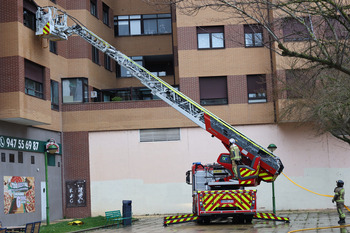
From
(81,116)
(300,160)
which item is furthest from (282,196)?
(81,116)

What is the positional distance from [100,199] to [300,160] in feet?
37.3

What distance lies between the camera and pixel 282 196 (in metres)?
32.2

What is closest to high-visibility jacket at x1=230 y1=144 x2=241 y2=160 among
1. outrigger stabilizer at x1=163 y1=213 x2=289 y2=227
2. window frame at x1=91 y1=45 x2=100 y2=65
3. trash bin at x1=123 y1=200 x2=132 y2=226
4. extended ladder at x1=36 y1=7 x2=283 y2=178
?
extended ladder at x1=36 y1=7 x2=283 y2=178

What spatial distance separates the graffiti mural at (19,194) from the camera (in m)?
26.4

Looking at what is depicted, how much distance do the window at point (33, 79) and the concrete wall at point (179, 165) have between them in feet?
19.0

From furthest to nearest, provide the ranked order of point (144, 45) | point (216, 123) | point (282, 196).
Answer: point (144, 45)
point (282, 196)
point (216, 123)

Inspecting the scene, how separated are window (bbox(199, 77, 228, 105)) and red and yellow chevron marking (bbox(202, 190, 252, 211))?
11055mm

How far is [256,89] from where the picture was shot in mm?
33125

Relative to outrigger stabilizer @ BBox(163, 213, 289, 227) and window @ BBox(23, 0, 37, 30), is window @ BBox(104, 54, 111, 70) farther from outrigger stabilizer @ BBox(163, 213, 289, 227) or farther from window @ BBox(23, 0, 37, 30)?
outrigger stabilizer @ BBox(163, 213, 289, 227)

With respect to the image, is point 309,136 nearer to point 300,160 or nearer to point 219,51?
point 300,160

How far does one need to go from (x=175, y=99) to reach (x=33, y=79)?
7110 millimetres

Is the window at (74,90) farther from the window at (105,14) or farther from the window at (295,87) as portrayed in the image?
the window at (295,87)

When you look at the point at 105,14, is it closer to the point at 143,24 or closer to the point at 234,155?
the point at 143,24

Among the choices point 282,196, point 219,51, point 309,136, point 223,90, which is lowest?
point 282,196
